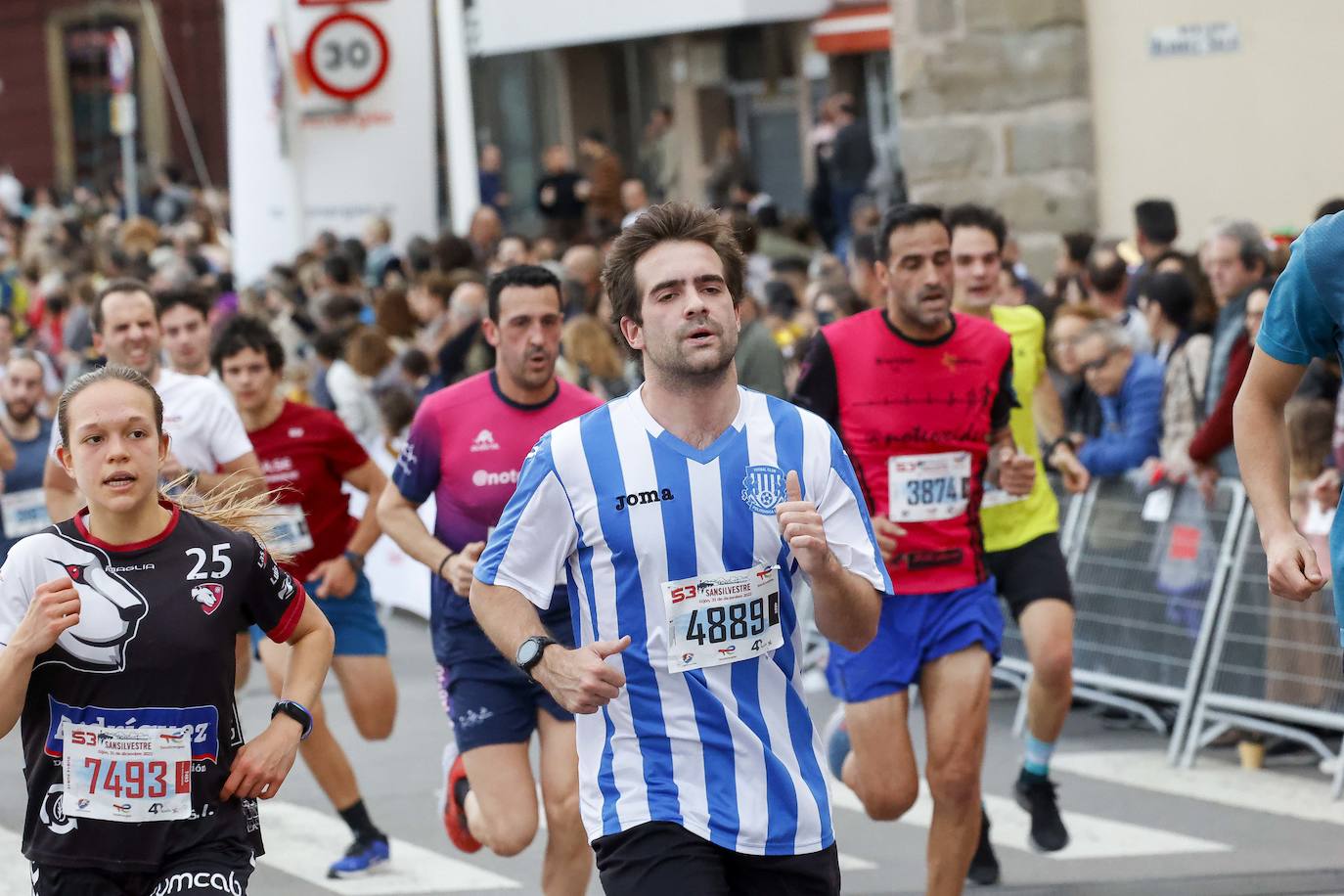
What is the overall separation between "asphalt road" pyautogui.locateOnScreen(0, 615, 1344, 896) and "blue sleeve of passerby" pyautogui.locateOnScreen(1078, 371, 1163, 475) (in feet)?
3.93

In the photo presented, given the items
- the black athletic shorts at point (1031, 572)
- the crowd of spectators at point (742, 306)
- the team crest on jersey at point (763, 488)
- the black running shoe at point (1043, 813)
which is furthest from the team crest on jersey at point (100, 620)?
the black running shoe at point (1043, 813)

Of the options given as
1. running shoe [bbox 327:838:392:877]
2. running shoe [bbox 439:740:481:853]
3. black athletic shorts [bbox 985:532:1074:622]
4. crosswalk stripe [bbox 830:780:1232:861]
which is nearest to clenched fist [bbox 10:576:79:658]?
running shoe [bbox 439:740:481:853]

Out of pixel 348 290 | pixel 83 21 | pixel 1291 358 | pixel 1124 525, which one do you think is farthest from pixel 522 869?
pixel 83 21

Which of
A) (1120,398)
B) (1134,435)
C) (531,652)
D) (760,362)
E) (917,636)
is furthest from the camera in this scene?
(760,362)

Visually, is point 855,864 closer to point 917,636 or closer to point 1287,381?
point 917,636

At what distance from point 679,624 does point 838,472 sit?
19.3 inches

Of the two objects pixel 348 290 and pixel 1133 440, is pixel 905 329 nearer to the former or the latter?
pixel 1133 440

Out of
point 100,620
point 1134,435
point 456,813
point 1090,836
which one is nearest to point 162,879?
point 100,620

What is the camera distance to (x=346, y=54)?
20.7m

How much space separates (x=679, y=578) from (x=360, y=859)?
3869 millimetres

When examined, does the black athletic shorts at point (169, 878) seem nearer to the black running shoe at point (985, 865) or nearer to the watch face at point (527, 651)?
the watch face at point (527, 651)

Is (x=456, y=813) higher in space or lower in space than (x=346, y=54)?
lower

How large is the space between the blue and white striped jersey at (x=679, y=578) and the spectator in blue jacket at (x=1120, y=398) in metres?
5.66

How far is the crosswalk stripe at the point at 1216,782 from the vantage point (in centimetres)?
852
